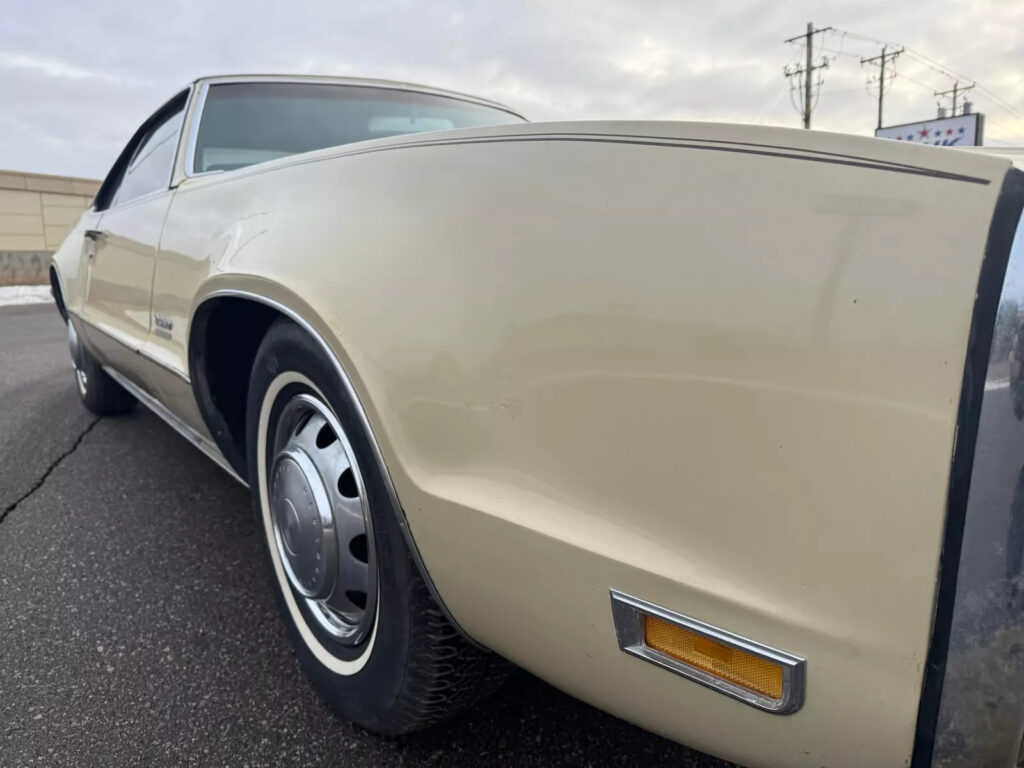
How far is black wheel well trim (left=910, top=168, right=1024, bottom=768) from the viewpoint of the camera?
0.77m

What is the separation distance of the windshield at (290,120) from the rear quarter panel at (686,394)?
1.56 m

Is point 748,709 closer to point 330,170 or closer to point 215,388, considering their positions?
point 330,170

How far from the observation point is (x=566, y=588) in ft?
3.39

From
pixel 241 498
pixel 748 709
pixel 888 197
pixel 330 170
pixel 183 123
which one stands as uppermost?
pixel 183 123

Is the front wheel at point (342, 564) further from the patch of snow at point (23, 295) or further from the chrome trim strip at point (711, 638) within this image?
the patch of snow at point (23, 295)

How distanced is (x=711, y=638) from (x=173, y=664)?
4.75 ft

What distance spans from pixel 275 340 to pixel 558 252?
0.76 m

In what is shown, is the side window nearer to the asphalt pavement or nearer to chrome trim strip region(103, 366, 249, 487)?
chrome trim strip region(103, 366, 249, 487)

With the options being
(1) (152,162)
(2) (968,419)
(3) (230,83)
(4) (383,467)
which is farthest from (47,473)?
(2) (968,419)

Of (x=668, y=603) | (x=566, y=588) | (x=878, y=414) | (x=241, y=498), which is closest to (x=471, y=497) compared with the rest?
(x=566, y=588)

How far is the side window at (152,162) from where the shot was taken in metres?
2.76

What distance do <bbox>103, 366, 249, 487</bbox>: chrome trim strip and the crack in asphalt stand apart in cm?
47

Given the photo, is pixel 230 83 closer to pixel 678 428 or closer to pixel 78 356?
pixel 78 356

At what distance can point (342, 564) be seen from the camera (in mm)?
1469
